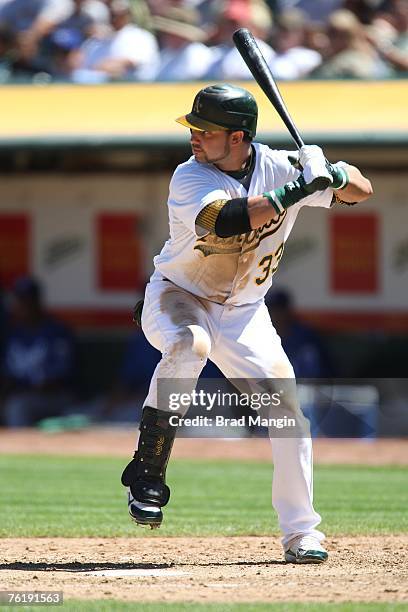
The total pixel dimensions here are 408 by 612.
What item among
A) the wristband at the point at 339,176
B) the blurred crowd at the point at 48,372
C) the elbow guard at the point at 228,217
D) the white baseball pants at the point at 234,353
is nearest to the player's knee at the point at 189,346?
the white baseball pants at the point at 234,353

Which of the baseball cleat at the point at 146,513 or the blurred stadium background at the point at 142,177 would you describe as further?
the blurred stadium background at the point at 142,177

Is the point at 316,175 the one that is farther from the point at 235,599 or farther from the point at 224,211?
Result: the point at 235,599

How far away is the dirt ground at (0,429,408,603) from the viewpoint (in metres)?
4.28

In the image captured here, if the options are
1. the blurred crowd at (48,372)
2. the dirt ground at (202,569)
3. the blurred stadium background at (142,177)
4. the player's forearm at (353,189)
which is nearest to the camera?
the dirt ground at (202,569)

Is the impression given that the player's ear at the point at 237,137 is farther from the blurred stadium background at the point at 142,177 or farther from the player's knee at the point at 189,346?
the blurred stadium background at the point at 142,177

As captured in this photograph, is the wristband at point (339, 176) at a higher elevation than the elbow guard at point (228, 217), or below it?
higher

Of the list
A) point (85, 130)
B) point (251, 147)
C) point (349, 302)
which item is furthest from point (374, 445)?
point (251, 147)

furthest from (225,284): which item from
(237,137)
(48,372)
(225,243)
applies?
(48,372)

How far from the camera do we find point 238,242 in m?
4.94

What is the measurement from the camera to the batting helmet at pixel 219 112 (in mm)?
4883

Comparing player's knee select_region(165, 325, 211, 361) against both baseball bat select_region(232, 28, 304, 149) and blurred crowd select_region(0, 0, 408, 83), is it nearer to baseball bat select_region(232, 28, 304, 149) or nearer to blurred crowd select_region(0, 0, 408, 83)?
baseball bat select_region(232, 28, 304, 149)

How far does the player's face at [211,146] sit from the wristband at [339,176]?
0.41 metres

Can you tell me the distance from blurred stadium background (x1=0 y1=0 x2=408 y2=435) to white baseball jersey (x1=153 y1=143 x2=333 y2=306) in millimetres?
5375

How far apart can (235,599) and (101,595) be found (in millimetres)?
449
